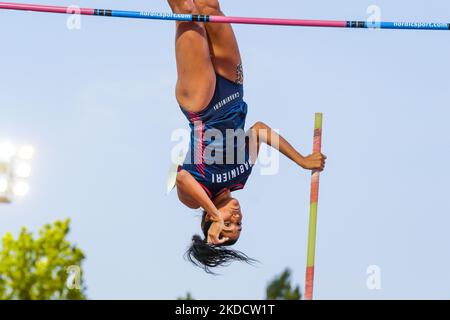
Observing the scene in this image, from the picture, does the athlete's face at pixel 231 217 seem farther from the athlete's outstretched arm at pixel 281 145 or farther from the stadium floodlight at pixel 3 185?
the stadium floodlight at pixel 3 185

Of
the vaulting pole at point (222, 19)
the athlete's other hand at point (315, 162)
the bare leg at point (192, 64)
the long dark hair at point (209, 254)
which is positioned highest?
the vaulting pole at point (222, 19)

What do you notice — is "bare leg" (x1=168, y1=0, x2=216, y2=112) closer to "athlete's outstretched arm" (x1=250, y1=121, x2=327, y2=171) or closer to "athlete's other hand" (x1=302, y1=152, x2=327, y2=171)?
"athlete's outstretched arm" (x1=250, y1=121, x2=327, y2=171)

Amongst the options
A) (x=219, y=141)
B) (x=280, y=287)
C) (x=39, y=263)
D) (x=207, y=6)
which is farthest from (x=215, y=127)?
(x=280, y=287)

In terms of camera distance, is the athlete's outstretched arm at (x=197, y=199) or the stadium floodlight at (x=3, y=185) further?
the stadium floodlight at (x=3, y=185)

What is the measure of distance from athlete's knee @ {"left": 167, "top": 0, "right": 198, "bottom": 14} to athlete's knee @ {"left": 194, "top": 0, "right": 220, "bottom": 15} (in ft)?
0.39

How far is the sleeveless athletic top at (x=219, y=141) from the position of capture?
9.98 metres

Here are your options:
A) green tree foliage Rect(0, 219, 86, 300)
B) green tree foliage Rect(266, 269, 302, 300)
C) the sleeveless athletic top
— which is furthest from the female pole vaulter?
green tree foliage Rect(266, 269, 302, 300)

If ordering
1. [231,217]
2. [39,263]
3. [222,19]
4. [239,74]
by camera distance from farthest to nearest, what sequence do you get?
1. [39,263]
2. [231,217]
3. [239,74]
4. [222,19]

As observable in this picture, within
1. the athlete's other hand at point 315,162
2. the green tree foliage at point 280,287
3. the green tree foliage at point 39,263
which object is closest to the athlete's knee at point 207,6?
the athlete's other hand at point 315,162

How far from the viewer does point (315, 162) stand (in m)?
10.2

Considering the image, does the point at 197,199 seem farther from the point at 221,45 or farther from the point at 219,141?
the point at 221,45

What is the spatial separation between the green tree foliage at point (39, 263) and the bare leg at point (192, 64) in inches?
443

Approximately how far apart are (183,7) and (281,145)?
1.72m
